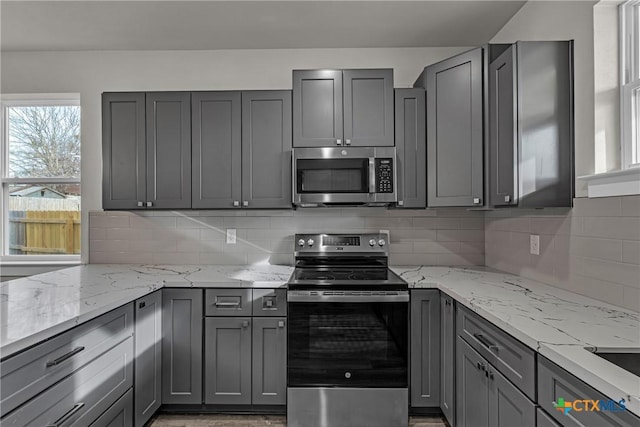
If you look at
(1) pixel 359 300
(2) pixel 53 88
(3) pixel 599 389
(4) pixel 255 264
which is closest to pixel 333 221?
(4) pixel 255 264

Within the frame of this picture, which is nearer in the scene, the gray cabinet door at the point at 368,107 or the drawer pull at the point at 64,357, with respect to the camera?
the drawer pull at the point at 64,357

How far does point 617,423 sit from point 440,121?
1949 mm

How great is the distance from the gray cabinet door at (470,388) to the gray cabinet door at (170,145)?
6.52 feet

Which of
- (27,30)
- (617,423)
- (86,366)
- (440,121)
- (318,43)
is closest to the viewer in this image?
(617,423)

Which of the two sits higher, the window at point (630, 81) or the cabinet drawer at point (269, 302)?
the window at point (630, 81)

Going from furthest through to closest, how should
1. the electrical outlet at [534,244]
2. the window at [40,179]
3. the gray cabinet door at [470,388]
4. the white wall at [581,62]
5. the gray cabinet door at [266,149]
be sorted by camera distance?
the window at [40,179]
the gray cabinet door at [266,149]
the electrical outlet at [534,244]
the white wall at [581,62]
the gray cabinet door at [470,388]

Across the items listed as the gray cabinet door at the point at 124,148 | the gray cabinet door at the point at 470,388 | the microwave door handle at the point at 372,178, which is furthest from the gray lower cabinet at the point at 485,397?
the gray cabinet door at the point at 124,148

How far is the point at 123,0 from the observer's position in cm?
231

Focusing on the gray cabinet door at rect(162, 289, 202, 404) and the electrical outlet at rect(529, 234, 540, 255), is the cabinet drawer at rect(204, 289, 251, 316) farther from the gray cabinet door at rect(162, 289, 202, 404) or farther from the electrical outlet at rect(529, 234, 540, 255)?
the electrical outlet at rect(529, 234, 540, 255)

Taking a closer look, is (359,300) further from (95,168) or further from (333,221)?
(95,168)

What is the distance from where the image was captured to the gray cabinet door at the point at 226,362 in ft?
7.59

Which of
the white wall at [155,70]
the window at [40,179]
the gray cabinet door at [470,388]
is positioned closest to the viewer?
the gray cabinet door at [470,388]

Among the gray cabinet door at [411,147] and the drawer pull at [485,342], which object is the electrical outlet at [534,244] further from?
the drawer pull at [485,342]

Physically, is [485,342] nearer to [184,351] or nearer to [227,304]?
[227,304]
